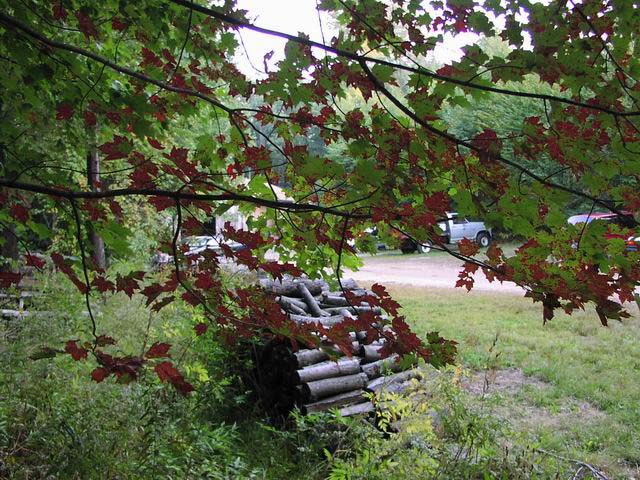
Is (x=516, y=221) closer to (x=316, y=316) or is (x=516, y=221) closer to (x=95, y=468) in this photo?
(x=95, y=468)

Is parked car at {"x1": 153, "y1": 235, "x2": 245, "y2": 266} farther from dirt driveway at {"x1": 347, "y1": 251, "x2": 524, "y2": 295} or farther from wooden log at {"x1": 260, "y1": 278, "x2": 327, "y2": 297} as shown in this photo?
dirt driveway at {"x1": 347, "y1": 251, "x2": 524, "y2": 295}

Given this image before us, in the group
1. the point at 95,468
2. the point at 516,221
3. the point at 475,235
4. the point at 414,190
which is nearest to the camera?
the point at 516,221

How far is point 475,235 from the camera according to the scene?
19312mm

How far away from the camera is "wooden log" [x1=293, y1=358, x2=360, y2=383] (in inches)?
173

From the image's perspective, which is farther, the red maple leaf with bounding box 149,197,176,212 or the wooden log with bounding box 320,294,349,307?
the wooden log with bounding box 320,294,349,307

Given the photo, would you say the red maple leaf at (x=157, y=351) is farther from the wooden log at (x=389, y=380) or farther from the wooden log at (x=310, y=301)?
the wooden log at (x=310, y=301)

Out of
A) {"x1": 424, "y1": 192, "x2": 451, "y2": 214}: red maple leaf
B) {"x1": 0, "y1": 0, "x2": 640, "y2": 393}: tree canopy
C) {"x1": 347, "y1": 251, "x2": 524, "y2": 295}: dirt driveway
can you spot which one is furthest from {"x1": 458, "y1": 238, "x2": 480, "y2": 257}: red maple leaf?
{"x1": 347, "y1": 251, "x2": 524, "y2": 295}: dirt driveway

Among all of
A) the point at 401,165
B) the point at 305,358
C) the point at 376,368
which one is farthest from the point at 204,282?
the point at 376,368

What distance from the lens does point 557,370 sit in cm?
597

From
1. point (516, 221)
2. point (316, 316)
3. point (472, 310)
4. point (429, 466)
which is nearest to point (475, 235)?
point (472, 310)

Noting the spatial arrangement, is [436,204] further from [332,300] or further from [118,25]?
[332,300]

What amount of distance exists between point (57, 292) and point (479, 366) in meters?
4.99

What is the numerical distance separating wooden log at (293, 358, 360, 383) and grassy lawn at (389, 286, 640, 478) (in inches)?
43.1

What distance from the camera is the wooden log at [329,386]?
4.30m
